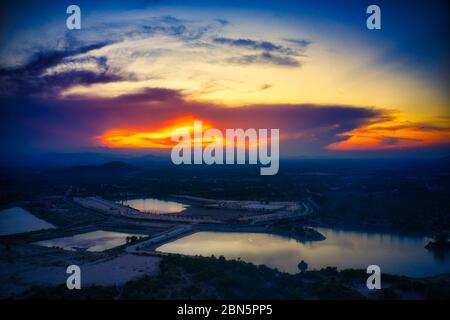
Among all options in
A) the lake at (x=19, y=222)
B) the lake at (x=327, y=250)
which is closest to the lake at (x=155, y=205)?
the lake at (x=19, y=222)

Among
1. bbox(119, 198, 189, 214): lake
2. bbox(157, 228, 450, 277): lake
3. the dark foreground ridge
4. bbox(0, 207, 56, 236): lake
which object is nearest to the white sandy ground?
the dark foreground ridge

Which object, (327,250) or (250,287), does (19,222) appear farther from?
(250,287)

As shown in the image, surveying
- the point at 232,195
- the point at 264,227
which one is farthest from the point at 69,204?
the point at 264,227

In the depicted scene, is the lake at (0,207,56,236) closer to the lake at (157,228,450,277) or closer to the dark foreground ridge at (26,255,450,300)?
the lake at (157,228,450,277)

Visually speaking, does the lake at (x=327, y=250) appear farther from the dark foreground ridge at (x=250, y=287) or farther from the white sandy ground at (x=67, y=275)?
the white sandy ground at (x=67, y=275)

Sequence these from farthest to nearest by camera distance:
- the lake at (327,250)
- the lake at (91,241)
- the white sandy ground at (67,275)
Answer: the lake at (91,241) → the lake at (327,250) → the white sandy ground at (67,275)
